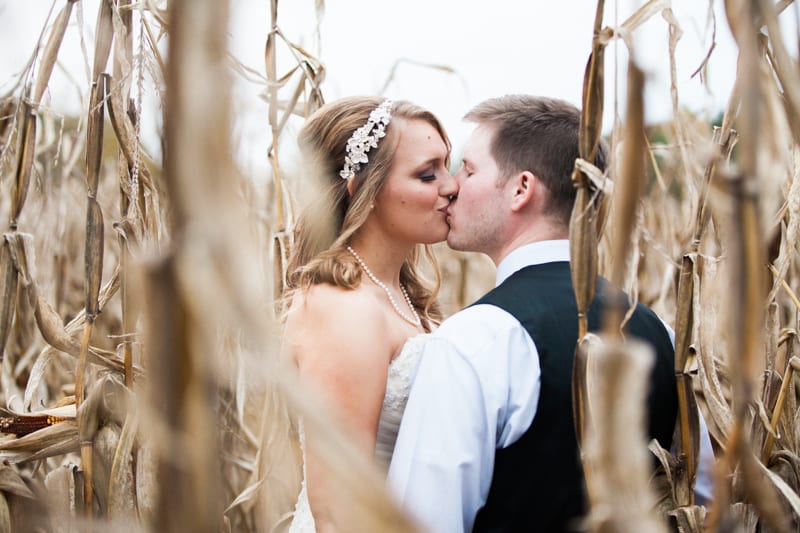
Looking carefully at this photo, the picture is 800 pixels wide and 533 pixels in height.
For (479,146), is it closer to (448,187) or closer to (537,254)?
(448,187)

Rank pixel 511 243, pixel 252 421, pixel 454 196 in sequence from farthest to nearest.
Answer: pixel 252 421, pixel 454 196, pixel 511 243

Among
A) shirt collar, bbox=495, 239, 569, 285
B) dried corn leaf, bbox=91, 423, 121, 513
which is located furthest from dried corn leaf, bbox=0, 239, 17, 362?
shirt collar, bbox=495, 239, 569, 285

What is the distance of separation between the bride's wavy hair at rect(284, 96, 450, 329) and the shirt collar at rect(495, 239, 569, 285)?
444 mm

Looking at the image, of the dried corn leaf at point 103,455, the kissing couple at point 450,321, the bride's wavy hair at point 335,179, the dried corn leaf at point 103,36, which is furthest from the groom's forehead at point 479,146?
the dried corn leaf at point 103,455

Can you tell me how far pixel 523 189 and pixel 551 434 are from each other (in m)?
0.60

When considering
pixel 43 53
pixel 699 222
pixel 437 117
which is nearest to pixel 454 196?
pixel 437 117

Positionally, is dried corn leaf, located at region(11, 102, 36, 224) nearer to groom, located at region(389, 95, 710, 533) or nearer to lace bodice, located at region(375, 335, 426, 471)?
groom, located at region(389, 95, 710, 533)

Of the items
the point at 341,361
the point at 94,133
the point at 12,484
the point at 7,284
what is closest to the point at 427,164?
the point at 341,361

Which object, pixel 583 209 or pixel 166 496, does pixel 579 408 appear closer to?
pixel 583 209

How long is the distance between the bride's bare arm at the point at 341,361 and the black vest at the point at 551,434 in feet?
1.14

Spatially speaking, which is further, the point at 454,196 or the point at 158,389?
the point at 454,196

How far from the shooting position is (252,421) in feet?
7.36

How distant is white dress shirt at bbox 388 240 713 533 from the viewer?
1.16m

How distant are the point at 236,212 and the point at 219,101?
54 mm
